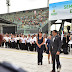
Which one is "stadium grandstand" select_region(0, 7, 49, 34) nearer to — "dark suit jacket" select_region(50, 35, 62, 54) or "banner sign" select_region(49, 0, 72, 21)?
"banner sign" select_region(49, 0, 72, 21)

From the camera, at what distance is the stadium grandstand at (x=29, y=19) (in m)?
25.1

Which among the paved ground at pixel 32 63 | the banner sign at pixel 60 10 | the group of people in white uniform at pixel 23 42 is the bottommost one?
the paved ground at pixel 32 63

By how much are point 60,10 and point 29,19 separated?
16.9 m

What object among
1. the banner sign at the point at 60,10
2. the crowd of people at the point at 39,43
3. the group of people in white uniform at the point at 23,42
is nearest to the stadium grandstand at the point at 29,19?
the group of people in white uniform at the point at 23,42

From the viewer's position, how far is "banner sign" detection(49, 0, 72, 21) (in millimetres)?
11564

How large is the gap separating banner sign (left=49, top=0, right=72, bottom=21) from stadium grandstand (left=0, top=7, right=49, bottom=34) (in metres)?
11.9

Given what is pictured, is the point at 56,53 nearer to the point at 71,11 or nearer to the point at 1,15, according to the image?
the point at 71,11

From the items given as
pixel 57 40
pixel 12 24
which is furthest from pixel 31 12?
pixel 57 40

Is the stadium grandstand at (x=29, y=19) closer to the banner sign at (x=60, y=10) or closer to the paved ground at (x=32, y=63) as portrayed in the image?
the banner sign at (x=60, y=10)

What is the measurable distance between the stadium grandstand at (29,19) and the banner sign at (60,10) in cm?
1195

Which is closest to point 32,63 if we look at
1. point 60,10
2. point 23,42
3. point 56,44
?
point 56,44

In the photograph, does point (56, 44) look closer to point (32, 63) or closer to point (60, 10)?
point (32, 63)

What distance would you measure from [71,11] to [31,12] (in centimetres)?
1794

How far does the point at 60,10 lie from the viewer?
1227 centimetres
